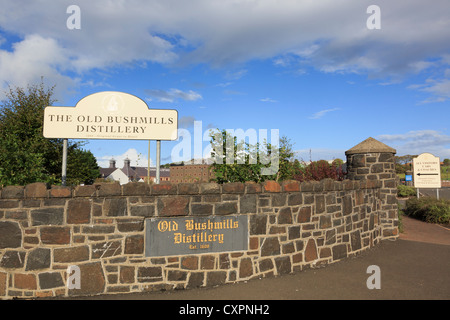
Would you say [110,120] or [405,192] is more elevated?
[110,120]

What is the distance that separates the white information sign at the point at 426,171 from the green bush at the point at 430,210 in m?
Answer: 1.25

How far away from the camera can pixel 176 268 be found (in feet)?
17.2

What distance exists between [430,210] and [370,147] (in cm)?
628

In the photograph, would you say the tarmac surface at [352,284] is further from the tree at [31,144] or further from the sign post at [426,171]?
the sign post at [426,171]

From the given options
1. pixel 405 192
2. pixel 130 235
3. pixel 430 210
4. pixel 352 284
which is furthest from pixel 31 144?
pixel 405 192

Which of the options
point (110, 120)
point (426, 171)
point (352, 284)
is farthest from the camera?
point (426, 171)

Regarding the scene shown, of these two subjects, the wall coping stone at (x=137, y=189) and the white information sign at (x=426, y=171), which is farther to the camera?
the white information sign at (x=426, y=171)

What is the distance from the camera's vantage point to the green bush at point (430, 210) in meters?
12.8

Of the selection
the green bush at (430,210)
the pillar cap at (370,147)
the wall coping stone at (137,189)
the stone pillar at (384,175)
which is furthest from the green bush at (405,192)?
the wall coping stone at (137,189)

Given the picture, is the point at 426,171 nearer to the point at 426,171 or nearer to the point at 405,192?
the point at 426,171

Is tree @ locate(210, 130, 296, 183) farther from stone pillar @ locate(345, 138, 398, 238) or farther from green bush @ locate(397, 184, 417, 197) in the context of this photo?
green bush @ locate(397, 184, 417, 197)

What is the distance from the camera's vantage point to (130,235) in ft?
16.7
